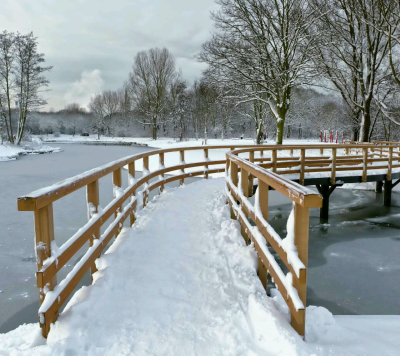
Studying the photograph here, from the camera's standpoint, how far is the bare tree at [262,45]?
16.8m

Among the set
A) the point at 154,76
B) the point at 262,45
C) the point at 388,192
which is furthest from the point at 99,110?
the point at 388,192

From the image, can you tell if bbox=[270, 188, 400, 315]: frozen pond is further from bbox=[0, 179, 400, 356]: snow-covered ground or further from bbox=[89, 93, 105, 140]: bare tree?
bbox=[89, 93, 105, 140]: bare tree

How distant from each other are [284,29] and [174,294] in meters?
17.3

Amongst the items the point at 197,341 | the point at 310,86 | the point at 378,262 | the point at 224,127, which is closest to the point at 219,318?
the point at 197,341

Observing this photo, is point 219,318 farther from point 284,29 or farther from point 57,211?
point 284,29

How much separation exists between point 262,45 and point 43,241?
17132 mm

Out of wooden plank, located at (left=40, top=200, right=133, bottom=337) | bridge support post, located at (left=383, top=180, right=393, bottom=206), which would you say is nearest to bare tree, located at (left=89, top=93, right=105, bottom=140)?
bridge support post, located at (left=383, top=180, right=393, bottom=206)

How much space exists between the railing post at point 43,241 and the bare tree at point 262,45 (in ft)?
52.1

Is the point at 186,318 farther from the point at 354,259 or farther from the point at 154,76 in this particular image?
the point at 154,76

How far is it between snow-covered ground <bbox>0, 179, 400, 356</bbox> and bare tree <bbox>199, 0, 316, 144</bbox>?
14.8 m

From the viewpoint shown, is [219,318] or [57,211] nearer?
[219,318]

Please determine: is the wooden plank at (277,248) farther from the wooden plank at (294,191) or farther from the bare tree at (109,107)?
the bare tree at (109,107)

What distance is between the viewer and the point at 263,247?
10.1 ft

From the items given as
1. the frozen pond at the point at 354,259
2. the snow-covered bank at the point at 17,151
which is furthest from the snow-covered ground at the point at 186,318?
the snow-covered bank at the point at 17,151
